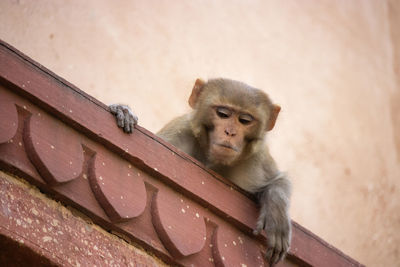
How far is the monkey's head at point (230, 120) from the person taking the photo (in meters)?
4.93

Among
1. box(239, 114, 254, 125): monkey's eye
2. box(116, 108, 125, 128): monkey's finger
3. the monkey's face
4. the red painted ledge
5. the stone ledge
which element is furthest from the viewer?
box(239, 114, 254, 125): monkey's eye

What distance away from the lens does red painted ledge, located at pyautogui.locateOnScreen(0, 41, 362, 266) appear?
3.55 m

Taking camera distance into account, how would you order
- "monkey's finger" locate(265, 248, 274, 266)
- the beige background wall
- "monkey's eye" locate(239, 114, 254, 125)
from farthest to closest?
the beige background wall → "monkey's eye" locate(239, 114, 254, 125) → "monkey's finger" locate(265, 248, 274, 266)

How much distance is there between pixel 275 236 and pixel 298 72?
3.55 meters

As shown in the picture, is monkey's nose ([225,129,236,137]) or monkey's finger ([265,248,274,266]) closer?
monkey's finger ([265,248,274,266])

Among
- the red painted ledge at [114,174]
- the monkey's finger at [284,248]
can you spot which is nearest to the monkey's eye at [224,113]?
the red painted ledge at [114,174]

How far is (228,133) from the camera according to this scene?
4918mm

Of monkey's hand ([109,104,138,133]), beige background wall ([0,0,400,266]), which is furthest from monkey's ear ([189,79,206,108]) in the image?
monkey's hand ([109,104,138,133])

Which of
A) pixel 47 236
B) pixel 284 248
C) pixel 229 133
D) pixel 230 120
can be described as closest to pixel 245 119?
pixel 230 120

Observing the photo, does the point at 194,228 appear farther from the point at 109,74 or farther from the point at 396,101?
the point at 396,101

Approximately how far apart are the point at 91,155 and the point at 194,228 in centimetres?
62

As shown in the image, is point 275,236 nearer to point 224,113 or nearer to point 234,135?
point 234,135

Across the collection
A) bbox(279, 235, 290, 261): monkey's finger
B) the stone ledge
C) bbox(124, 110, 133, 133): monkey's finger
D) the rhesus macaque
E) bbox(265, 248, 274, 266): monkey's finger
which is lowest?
the stone ledge

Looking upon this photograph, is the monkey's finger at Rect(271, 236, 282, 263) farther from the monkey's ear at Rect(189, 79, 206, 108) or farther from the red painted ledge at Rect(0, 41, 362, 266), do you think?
the monkey's ear at Rect(189, 79, 206, 108)
